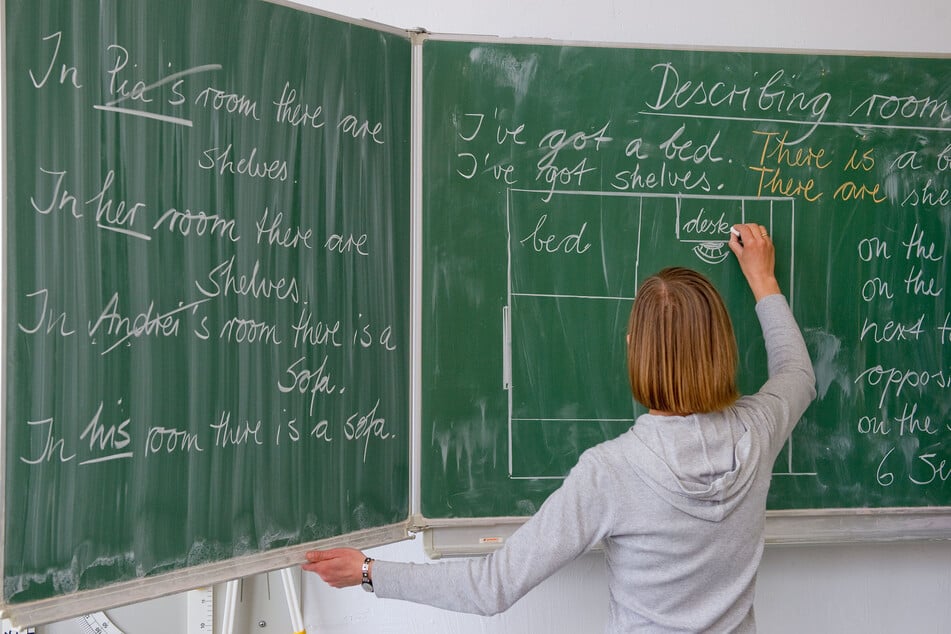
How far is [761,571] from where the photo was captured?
2.32m

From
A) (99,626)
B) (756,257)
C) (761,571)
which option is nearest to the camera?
(756,257)

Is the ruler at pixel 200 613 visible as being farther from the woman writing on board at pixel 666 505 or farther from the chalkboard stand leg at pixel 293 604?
the woman writing on board at pixel 666 505

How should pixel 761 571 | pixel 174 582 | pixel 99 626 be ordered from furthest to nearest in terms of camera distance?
1. pixel 761 571
2. pixel 99 626
3. pixel 174 582

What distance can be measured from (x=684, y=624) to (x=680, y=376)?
48 cm

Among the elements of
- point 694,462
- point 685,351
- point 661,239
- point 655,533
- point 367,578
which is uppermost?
point 661,239

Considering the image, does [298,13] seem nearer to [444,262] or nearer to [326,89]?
[326,89]

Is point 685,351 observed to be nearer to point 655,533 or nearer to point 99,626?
point 655,533

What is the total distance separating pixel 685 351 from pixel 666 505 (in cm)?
29

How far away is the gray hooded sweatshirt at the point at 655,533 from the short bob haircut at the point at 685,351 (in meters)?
0.04

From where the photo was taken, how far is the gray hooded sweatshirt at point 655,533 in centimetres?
141

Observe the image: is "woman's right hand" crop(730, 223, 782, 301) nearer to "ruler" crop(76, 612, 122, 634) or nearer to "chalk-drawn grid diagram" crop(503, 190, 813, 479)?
"chalk-drawn grid diagram" crop(503, 190, 813, 479)

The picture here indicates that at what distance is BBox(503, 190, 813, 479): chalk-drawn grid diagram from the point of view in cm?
196

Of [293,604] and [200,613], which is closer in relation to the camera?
[293,604]

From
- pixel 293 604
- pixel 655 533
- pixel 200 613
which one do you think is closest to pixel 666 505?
pixel 655 533
